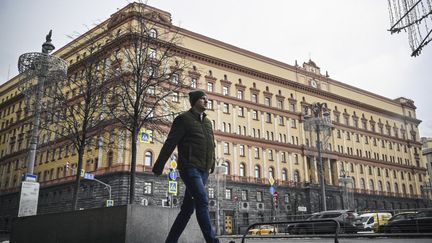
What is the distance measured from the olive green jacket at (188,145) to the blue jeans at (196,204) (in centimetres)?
11

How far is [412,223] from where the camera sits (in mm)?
15773

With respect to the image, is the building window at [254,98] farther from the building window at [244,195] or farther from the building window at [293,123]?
the building window at [244,195]

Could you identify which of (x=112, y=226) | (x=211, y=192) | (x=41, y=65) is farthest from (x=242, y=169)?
(x=112, y=226)

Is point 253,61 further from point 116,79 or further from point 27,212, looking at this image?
point 27,212

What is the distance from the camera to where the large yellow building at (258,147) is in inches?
1777

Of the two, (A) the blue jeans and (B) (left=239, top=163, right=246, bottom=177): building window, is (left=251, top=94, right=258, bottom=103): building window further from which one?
(A) the blue jeans

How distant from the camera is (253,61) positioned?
58.0m

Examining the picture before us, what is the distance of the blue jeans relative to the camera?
189 inches

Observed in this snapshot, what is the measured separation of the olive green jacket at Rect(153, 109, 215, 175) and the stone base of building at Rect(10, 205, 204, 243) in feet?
6.15

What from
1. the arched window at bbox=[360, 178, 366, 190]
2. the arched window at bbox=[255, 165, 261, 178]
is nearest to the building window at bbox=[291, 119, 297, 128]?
the arched window at bbox=[255, 165, 261, 178]

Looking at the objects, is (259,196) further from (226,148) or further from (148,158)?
(148,158)

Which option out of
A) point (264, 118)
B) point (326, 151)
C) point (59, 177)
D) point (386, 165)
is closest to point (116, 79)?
point (59, 177)

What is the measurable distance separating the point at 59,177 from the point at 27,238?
44073 mm

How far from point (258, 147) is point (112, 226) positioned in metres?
48.3
